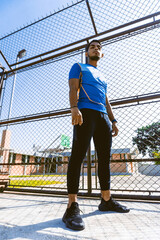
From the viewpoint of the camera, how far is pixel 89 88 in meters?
1.40

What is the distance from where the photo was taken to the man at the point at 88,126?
123cm

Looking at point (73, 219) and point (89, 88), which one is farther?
point (89, 88)

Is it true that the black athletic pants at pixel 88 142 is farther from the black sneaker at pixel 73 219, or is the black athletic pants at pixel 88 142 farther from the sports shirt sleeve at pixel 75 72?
the sports shirt sleeve at pixel 75 72

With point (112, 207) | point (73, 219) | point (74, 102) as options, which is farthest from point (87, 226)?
point (74, 102)

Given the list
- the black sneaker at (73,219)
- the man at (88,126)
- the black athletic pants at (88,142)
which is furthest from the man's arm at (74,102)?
the black sneaker at (73,219)

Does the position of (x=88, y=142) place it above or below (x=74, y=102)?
below

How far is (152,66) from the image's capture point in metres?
2.28

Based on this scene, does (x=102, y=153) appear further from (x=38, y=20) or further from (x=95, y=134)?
(x=38, y=20)

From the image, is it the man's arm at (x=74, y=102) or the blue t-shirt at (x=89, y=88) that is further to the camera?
the blue t-shirt at (x=89, y=88)

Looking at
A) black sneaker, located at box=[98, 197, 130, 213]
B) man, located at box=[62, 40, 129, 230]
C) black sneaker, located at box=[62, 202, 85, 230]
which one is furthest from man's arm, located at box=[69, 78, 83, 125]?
black sneaker, located at box=[98, 197, 130, 213]

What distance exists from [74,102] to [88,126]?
0.77 feet

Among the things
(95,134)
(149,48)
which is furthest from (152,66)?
(95,134)

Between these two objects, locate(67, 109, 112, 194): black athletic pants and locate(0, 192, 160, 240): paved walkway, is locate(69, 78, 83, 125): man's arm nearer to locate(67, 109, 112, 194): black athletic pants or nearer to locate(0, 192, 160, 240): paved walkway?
locate(67, 109, 112, 194): black athletic pants

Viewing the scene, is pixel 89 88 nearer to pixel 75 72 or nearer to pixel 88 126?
pixel 75 72
